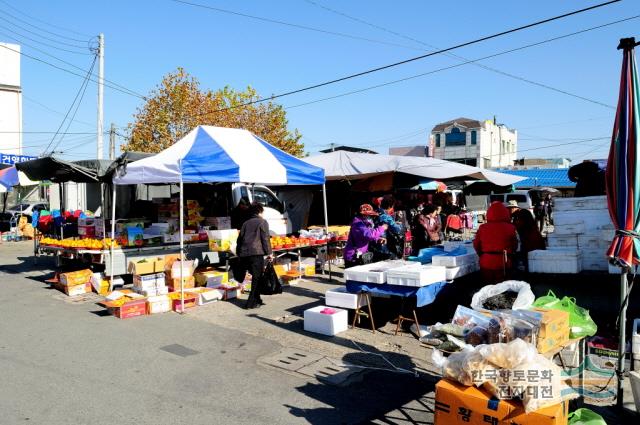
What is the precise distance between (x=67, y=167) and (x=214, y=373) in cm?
741

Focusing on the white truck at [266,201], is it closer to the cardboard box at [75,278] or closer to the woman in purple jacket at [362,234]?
the cardboard box at [75,278]

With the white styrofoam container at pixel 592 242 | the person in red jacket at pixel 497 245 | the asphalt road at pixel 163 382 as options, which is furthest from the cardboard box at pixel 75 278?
the white styrofoam container at pixel 592 242

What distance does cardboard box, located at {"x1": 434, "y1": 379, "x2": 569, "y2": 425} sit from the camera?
308 cm

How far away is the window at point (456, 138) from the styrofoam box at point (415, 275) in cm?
→ 6137

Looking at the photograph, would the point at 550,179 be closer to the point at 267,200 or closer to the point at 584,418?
the point at 267,200

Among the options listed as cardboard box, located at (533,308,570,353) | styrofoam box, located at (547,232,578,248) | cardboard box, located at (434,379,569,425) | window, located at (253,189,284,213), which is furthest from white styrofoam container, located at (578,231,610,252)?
window, located at (253,189,284,213)

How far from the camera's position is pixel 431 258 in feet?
24.8

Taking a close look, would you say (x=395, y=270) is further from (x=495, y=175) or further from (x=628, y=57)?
(x=495, y=175)

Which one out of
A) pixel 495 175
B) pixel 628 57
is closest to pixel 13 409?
pixel 628 57

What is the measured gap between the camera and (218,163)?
9.09m

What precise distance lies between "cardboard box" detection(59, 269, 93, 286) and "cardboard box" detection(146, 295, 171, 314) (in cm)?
241

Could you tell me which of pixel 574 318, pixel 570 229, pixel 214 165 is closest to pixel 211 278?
pixel 214 165

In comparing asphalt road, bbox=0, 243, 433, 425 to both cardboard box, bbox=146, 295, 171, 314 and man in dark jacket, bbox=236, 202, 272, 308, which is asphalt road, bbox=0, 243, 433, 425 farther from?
man in dark jacket, bbox=236, 202, 272, 308

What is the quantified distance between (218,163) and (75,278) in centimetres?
382
